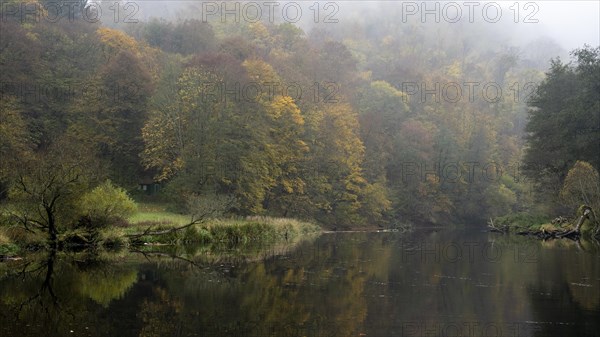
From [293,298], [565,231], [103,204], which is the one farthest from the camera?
[565,231]

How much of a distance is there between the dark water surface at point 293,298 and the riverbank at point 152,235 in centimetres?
346

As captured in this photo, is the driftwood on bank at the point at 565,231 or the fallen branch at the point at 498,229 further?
the fallen branch at the point at 498,229

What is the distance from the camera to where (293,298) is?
1557 centimetres

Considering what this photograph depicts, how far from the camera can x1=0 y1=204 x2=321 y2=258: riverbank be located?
85.5 feet

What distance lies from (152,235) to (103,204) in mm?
3339

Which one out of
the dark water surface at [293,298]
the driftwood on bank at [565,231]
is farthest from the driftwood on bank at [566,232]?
the dark water surface at [293,298]

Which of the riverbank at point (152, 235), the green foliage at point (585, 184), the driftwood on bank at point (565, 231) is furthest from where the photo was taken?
the driftwood on bank at point (565, 231)

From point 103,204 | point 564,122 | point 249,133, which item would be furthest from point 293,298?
point 564,122

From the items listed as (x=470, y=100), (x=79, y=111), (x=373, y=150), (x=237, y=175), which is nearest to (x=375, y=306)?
(x=237, y=175)

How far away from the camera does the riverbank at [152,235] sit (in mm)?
26062

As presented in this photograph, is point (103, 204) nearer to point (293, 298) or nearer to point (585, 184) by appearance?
point (293, 298)

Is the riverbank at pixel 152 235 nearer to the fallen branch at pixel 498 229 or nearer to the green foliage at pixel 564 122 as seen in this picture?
the green foliage at pixel 564 122

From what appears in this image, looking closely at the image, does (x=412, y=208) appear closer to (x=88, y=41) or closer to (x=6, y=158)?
(x=88, y=41)

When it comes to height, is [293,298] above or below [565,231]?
above
